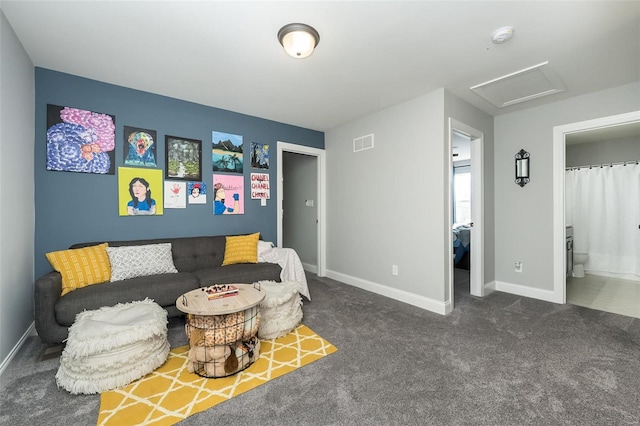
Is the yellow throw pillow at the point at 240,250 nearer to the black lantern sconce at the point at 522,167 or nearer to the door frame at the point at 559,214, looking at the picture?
the black lantern sconce at the point at 522,167

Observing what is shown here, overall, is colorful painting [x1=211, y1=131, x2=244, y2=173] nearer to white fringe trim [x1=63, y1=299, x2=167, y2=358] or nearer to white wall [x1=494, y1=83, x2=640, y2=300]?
white fringe trim [x1=63, y1=299, x2=167, y2=358]

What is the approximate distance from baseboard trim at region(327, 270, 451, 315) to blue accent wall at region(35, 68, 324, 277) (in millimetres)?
1527

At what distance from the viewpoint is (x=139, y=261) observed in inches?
102

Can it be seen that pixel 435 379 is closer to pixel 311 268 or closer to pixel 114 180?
pixel 311 268

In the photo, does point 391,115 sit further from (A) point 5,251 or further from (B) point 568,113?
(A) point 5,251

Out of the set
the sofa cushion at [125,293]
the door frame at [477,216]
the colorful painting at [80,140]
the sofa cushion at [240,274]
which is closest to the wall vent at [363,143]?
the door frame at [477,216]

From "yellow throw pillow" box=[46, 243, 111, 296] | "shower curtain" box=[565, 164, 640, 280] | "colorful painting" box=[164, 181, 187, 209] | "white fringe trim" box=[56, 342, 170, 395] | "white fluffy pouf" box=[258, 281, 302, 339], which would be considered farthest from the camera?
"shower curtain" box=[565, 164, 640, 280]

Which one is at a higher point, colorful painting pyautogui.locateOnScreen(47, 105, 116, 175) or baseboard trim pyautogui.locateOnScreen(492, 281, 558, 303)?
colorful painting pyautogui.locateOnScreen(47, 105, 116, 175)

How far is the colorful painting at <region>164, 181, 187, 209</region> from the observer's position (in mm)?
3145

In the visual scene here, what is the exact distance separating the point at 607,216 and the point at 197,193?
21.1ft

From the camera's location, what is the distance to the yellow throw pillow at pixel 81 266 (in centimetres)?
220

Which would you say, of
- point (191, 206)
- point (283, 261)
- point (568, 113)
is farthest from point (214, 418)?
point (568, 113)

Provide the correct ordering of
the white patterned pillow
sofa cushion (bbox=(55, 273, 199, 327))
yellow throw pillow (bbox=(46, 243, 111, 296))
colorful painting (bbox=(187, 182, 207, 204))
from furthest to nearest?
colorful painting (bbox=(187, 182, 207, 204)) < the white patterned pillow < yellow throw pillow (bbox=(46, 243, 111, 296)) < sofa cushion (bbox=(55, 273, 199, 327))

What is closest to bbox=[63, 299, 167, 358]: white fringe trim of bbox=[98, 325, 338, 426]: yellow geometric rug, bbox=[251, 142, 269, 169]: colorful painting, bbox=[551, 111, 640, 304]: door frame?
bbox=[98, 325, 338, 426]: yellow geometric rug
